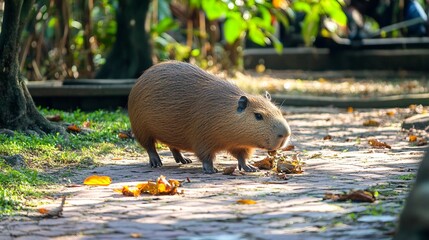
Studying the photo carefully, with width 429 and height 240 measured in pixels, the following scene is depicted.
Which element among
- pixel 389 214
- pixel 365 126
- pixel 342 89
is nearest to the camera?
pixel 389 214

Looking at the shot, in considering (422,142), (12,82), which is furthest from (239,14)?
(12,82)

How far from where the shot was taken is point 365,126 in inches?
427

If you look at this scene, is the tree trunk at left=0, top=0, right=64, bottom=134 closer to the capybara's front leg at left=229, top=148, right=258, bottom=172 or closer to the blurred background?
the blurred background

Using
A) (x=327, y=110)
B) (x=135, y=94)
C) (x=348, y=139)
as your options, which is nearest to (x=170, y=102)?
(x=135, y=94)

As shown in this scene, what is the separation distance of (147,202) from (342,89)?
1048 centimetres

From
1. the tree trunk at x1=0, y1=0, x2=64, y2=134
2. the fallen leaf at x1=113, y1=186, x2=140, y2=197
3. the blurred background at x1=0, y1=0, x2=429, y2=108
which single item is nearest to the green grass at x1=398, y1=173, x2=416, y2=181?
the fallen leaf at x1=113, y1=186, x2=140, y2=197

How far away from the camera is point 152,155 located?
777cm

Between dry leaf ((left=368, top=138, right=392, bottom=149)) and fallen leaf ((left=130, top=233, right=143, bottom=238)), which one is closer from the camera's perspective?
fallen leaf ((left=130, top=233, right=143, bottom=238))

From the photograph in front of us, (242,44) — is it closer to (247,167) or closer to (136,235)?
(247,167)

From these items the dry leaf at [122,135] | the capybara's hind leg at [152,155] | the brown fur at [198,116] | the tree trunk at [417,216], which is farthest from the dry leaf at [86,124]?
the tree trunk at [417,216]

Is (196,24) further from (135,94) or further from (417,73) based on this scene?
(135,94)

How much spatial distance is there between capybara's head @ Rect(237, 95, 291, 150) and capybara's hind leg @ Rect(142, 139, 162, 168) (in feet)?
2.99

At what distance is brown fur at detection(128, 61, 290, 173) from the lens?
23.4 ft

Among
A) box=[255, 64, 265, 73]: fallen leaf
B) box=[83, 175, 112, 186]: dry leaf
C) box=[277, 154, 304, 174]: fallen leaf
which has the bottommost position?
box=[255, 64, 265, 73]: fallen leaf
